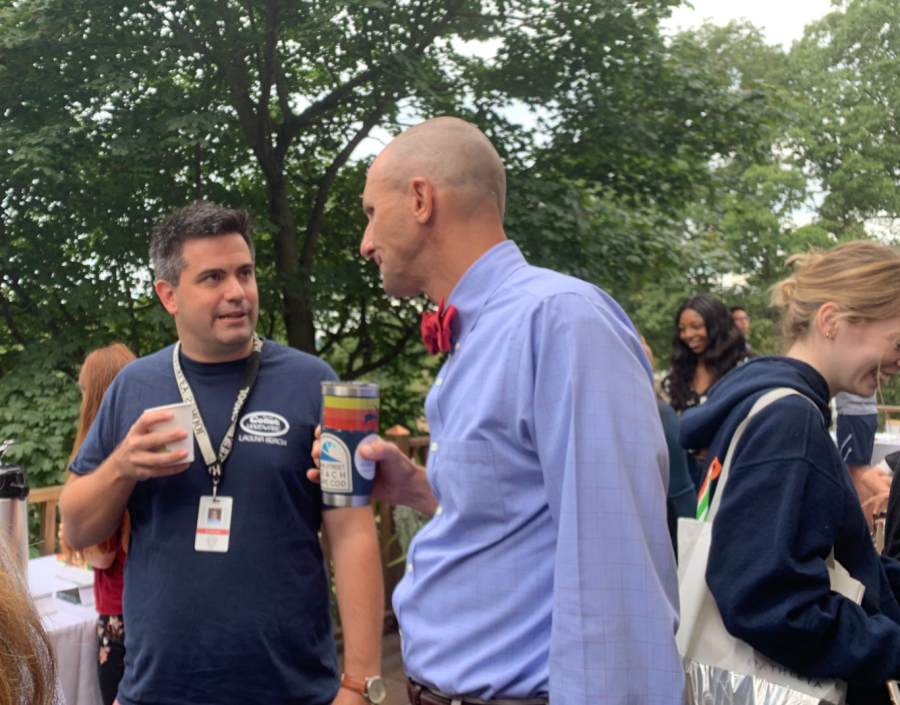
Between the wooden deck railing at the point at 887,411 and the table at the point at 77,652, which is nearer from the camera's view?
the table at the point at 77,652

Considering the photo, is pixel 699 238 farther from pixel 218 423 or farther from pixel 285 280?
pixel 218 423

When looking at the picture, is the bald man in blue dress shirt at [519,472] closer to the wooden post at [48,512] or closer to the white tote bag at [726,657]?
the white tote bag at [726,657]

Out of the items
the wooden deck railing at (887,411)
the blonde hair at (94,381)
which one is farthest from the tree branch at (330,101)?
the wooden deck railing at (887,411)

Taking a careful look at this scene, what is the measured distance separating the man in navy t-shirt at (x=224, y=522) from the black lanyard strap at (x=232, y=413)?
0.03ft

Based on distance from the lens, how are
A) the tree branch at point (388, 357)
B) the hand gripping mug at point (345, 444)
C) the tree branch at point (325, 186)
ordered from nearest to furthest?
the hand gripping mug at point (345, 444) → the tree branch at point (325, 186) → the tree branch at point (388, 357)

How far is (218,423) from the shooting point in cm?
182

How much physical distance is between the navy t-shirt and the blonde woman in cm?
93

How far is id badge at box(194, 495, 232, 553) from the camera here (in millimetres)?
1715

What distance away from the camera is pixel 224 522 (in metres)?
1.73

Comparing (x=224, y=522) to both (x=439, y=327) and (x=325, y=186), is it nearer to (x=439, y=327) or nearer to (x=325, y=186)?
(x=439, y=327)

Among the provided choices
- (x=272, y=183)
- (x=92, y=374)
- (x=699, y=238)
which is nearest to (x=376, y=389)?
(x=92, y=374)

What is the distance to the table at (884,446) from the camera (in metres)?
4.66

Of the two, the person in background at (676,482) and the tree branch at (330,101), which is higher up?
the tree branch at (330,101)

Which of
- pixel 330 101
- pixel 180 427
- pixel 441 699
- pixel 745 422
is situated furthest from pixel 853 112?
pixel 441 699
